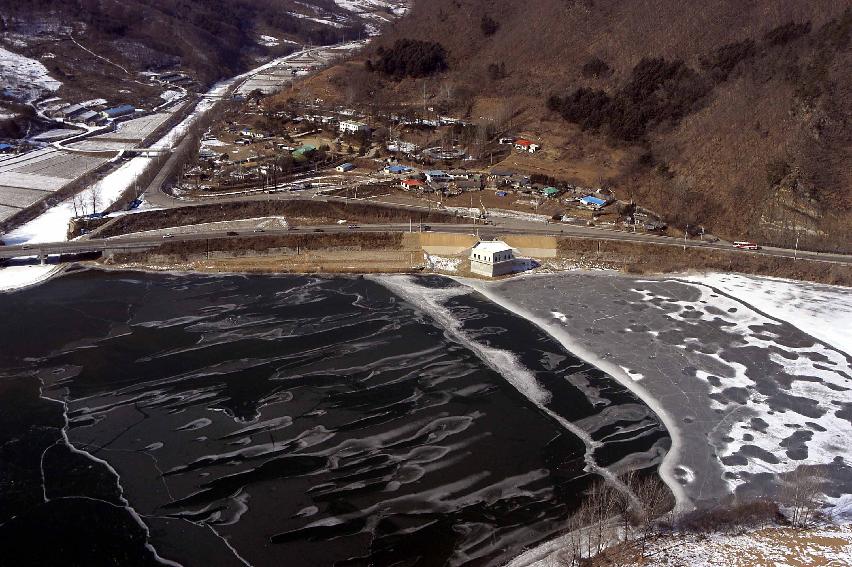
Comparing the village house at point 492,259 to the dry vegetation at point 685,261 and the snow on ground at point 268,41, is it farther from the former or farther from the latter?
the snow on ground at point 268,41

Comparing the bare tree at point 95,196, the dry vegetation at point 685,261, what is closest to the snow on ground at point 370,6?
the bare tree at point 95,196

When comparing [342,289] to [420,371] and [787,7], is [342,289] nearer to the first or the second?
[420,371]

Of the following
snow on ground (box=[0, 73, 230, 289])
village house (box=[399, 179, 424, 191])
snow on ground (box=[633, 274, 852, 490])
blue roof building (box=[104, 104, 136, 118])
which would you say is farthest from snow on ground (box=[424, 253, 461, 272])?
blue roof building (box=[104, 104, 136, 118])

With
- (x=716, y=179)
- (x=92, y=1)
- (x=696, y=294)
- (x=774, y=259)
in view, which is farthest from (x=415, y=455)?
(x=92, y=1)

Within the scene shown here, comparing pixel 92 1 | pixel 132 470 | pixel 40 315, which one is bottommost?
pixel 132 470

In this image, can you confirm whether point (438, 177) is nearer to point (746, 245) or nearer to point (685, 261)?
point (685, 261)

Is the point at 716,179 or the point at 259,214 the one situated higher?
the point at 716,179

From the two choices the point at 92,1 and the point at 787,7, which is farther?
the point at 92,1
